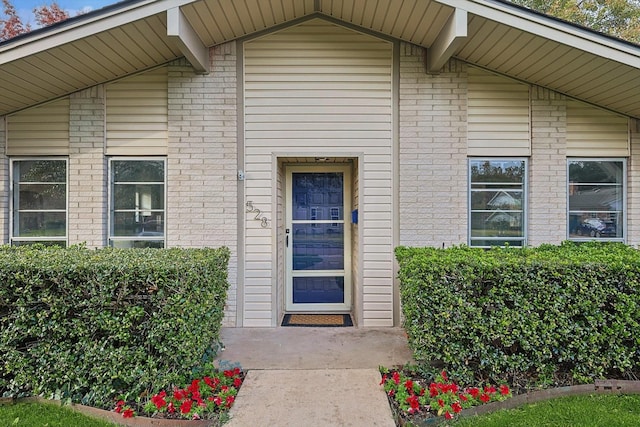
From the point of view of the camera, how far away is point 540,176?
15.6 feet

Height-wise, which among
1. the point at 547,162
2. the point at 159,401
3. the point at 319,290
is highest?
the point at 547,162

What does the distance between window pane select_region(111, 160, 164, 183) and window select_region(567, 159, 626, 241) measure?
18.1 ft

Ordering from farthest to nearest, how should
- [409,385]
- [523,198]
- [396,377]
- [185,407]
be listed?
[523,198] → [396,377] → [409,385] → [185,407]

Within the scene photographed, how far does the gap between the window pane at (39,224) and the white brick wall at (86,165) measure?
0.23 metres

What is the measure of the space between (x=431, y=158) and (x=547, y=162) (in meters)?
1.53

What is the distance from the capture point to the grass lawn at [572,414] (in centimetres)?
260

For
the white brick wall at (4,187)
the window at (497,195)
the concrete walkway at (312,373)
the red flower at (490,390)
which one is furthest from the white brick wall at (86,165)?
the window at (497,195)

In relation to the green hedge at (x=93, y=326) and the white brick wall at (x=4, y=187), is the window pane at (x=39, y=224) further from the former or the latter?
the green hedge at (x=93, y=326)

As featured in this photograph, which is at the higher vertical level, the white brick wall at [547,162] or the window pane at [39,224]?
the white brick wall at [547,162]

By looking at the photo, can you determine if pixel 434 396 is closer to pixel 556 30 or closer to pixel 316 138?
pixel 316 138

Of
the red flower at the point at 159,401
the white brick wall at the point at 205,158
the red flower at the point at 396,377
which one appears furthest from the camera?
the white brick wall at the point at 205,158

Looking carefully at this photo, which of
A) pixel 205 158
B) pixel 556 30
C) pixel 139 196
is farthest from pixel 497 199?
pixel 139 196

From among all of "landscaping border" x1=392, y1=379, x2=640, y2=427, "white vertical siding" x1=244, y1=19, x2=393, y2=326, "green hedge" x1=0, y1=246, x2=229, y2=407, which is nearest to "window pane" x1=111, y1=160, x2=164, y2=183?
"white vertical siding" x1=244, y1=19, x2=393, y2=326

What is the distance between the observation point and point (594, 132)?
4.80 metres
